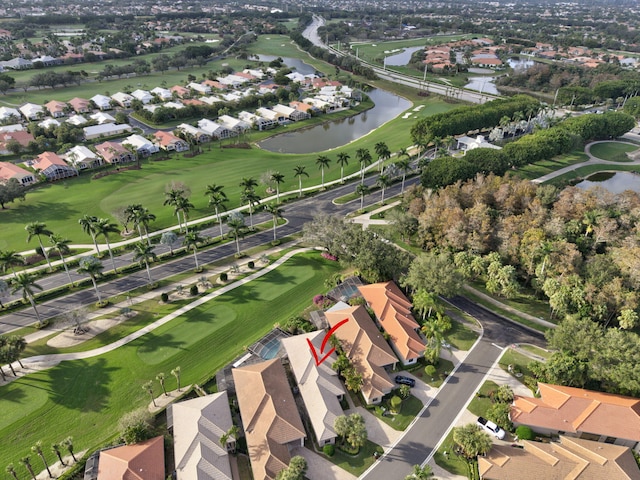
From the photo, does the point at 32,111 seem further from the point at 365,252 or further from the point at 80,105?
the point at 365,252

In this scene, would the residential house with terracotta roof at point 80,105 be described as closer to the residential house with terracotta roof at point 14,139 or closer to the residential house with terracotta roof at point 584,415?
the residential house with terracotta roof at point 14,139

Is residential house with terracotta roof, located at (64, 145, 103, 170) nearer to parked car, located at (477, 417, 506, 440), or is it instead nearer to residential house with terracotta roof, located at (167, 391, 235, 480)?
residential house with terracotta roof, located at (167, 391, 235, 480)

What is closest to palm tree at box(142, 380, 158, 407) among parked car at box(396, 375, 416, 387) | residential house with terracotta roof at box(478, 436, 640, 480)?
parked car at box(396, 375, 416, 387)

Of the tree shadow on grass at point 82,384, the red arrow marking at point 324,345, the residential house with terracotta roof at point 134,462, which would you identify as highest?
the red arrow marking at point 324,345

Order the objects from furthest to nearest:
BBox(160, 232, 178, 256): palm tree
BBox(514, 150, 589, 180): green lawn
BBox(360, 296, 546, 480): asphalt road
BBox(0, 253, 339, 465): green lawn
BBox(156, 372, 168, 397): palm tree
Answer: BBox(514, 150, 589, 180): green lawn → BBox(160, 232, 178, 256): palm tree → BBox(156, 372, 168, 397): palm tree → BBox(0, 253, 339, 465): green lawn → BBox(360, 296, 546, 480): asphalt road

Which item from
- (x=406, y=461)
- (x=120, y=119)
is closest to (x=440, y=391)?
(x=406, y=461)

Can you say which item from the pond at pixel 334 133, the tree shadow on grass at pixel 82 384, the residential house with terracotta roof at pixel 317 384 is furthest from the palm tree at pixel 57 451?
the pond at pixel 334 133

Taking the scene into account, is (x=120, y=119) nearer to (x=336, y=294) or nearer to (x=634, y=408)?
(x=336, y=294)
